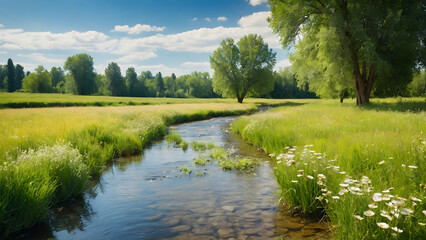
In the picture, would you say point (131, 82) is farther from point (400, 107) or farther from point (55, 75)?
point (400, 107)

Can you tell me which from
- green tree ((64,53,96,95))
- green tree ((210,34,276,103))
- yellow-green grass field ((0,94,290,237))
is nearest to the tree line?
green tree ((64,53,96,95))

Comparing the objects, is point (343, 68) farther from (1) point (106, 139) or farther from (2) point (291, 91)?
(2) point (291, 91)

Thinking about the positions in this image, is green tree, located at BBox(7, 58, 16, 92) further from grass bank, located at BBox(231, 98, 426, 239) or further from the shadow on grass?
grass bank, located at BBox(231, 98, 426, 239)

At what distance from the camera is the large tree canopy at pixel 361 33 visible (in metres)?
20.3

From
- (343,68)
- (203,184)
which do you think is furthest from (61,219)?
(343,68)

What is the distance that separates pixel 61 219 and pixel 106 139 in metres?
7.40

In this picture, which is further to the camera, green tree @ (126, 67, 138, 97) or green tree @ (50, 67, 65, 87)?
green tree @ (50, 67, 65, 87)

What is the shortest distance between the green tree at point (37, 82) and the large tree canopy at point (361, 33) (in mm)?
87358

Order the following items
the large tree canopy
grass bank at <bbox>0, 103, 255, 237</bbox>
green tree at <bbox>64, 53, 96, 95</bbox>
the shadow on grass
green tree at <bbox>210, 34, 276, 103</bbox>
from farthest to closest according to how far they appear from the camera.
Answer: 1. green tree at <bbox>64, 53, 96, 95</bbox>
2. green tree at <bbox>210, 34, 276, 103</bbox>
3. the large tree canopy
4. the shadow on grass
5. grass bank at <bbox>0, 103, 255, 237</bbox>

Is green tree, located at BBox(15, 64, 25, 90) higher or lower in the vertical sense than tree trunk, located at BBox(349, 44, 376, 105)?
higher

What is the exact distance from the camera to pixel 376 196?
3.42m

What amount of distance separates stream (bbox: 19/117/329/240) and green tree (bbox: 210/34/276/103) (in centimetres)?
5027

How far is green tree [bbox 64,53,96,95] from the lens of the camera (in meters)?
89.1

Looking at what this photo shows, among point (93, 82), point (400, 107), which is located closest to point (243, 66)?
point (400, 107)
